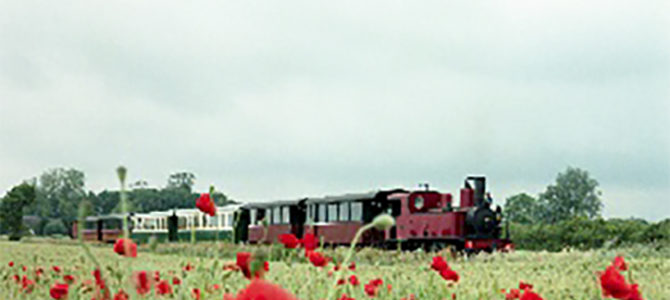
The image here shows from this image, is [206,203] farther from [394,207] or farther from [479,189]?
[394,207]

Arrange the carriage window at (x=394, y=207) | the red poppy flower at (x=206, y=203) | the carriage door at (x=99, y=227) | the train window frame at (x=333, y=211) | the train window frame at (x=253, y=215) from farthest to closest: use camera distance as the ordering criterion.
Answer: the carriage door at (x=99, y=227) < the train window frame at (x=253, y=215) < the train window frame at (x=333, y=211) < the carriage window at (x=394, y=207) < the red poppy flower at (x=206, y=203)

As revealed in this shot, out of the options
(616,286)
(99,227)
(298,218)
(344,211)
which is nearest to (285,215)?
(298,218)

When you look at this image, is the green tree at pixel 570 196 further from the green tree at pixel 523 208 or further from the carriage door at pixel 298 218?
the carriage door at pixel 298 218

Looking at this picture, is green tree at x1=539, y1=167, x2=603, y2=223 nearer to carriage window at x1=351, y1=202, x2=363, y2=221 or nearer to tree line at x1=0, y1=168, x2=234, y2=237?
tree line at x1=0, y1=168, x2=234, y2=237

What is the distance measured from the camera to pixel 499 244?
2005 cm

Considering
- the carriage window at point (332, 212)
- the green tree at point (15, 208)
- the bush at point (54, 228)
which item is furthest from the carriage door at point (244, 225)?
the bush at point (54, 228)

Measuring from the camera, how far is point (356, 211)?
69.6ft

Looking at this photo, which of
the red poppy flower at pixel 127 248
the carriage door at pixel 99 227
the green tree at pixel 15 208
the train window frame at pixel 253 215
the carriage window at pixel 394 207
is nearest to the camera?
the red poppy flower at pixel 127 248

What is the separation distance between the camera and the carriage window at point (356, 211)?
2105 centimetres

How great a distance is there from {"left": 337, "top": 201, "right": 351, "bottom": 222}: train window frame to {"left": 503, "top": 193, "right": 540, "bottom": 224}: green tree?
53.6 m

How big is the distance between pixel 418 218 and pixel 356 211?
1835 millimetres

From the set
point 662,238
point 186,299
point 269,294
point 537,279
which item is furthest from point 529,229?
point 269,294

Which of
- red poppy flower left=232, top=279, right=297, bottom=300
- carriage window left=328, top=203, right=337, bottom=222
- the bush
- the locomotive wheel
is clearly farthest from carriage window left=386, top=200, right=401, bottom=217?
the bush

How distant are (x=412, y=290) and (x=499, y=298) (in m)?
0.68
